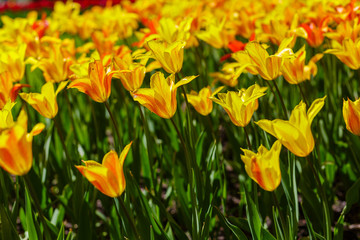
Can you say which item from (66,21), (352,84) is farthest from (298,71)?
(66,21)

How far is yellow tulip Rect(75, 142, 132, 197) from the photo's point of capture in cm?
116

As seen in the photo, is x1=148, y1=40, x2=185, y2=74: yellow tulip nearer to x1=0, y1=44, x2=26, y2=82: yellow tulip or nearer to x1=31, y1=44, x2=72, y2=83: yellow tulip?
x1=31, y1=44, x2=72, y2=83: yellow tulip

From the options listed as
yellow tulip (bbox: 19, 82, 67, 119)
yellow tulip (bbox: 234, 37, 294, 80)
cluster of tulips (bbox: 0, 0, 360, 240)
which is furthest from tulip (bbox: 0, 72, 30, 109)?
yellow tulip (bbox: 234, 37, 294, 80)

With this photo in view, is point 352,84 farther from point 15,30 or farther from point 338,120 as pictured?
point 15,30

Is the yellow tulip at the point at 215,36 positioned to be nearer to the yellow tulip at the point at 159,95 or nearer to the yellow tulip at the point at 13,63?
the yellow tulip at the point at 13,63

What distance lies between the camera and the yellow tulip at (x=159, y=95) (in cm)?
134

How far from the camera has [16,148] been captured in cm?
108

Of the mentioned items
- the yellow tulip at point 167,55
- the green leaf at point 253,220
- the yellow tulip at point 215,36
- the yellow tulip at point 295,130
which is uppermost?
the yellow tulip at point 167,55

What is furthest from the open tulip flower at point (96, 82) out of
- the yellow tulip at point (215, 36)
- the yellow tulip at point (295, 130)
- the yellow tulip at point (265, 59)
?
the yellow tulip at point (215, 36)

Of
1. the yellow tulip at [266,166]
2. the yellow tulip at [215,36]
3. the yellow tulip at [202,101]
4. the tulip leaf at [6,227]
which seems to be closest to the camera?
the yellow tulip at [266,166]

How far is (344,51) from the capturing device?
160cm

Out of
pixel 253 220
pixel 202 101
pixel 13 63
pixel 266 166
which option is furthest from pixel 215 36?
pixel 266 166

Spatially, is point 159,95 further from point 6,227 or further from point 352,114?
point 6,227

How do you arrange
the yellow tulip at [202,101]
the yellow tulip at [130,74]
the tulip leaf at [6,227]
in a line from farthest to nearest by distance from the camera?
the yellow tulip at [202,101] < the yellow tulip at [130,74] < the tulip leaf at [6,227]
